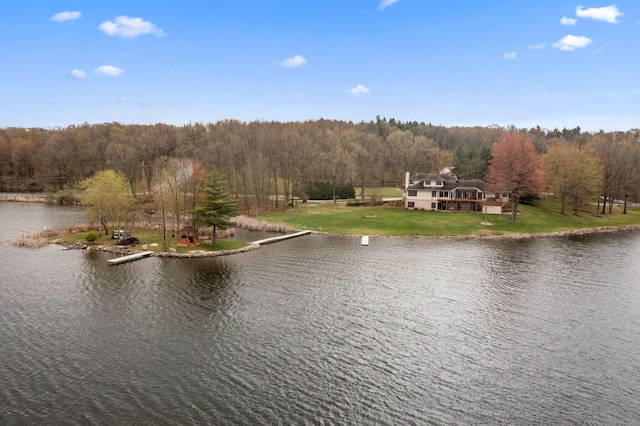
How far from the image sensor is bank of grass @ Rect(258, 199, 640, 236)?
66.5 m

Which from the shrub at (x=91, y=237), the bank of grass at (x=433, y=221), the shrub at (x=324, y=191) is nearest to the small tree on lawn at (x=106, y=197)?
the shrub at (x=91, y=237)

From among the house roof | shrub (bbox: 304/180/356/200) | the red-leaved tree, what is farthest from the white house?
shrub (bbox: 304/180/356/200)

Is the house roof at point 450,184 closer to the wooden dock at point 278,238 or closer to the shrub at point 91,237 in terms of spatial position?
the wooden dock at point 278,238

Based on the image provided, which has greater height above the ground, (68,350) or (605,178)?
(605,178)

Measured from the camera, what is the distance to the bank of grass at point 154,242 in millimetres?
51812

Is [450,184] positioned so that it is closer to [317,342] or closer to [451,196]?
[451,196]

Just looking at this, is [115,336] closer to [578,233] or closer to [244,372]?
[244,372]

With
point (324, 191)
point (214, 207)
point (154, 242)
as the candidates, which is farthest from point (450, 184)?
point (154, 242)

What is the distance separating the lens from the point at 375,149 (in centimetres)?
12244

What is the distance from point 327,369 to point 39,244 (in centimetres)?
4792

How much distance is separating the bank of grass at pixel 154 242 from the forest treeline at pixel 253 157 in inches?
403

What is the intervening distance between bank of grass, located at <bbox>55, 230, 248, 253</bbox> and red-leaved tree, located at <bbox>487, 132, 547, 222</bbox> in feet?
162

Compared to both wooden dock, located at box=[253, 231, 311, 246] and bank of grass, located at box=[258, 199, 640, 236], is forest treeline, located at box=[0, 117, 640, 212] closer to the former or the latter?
bank of grass, located at box=[258, 199, 640, 236]

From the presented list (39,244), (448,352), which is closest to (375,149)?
(39,244)
